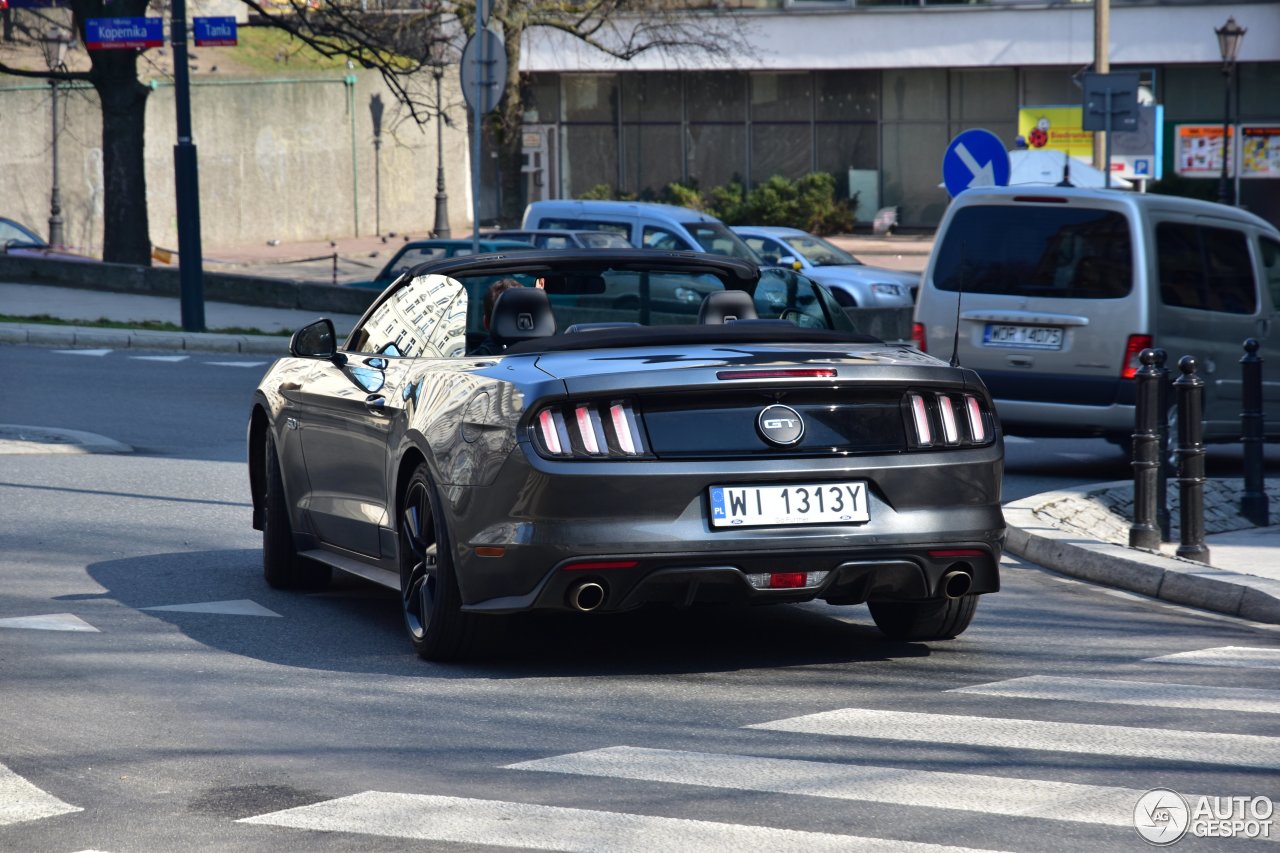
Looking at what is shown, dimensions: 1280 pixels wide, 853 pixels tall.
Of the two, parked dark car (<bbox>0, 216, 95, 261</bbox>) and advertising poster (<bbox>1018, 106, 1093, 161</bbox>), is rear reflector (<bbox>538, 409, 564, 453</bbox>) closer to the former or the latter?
parked dark car (<bbox>0, 216, 95, 261</bbox>)

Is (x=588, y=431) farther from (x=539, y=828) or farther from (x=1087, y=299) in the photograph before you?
(x=1087, y=299)

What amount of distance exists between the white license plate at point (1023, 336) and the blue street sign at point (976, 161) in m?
4.04

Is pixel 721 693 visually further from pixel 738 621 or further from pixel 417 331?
pixel 417 331

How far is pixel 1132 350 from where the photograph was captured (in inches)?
510

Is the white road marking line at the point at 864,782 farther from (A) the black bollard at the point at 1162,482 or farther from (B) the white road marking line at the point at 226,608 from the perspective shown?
(A) the black bollard at the point at 1162,482

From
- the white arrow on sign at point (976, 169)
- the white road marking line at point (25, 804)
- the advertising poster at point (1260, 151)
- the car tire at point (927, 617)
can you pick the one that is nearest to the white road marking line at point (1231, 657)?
the car tire at point (927, 617)

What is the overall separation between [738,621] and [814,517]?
1544 millimetres

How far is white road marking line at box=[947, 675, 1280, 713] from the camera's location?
6289 mm

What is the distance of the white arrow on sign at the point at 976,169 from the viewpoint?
57.0ft

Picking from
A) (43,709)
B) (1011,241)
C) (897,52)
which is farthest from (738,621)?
(897,52)

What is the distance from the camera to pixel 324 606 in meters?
8.45

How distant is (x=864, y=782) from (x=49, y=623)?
391cm

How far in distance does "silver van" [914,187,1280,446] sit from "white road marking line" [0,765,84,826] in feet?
27.7

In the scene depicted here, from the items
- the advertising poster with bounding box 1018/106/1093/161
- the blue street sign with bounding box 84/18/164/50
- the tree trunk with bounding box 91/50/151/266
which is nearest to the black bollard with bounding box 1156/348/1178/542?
the blue street sign with bounding box 84/18/164/50
